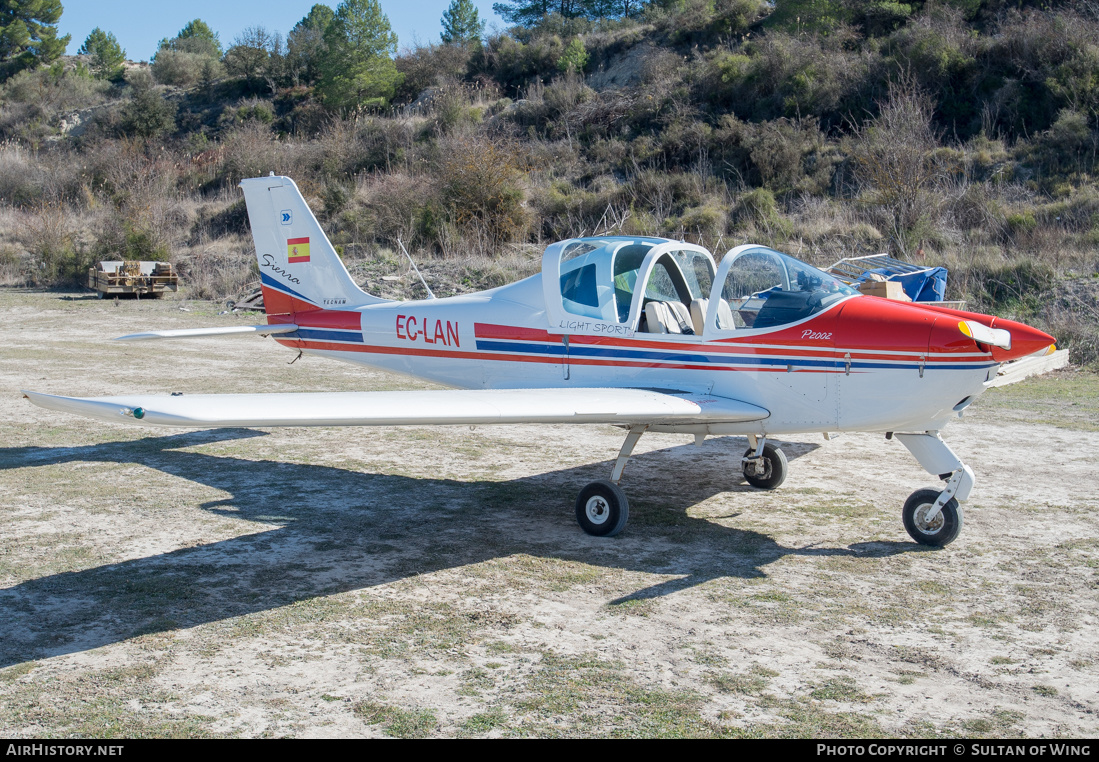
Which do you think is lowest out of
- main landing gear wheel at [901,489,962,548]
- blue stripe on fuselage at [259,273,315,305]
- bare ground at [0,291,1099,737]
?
bare ground at [0,291,1099,737]

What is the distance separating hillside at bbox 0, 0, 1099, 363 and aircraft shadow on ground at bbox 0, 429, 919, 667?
10.9m

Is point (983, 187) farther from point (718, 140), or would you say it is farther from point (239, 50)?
point (239, 50)

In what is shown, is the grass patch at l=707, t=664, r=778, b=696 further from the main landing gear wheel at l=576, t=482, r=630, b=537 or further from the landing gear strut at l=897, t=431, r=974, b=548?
the landing gear strut at l=897, t=431, r=974, b=548

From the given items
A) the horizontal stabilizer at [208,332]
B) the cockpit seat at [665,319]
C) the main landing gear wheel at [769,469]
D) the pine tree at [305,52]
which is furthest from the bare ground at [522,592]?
the pine tree at [305,52]

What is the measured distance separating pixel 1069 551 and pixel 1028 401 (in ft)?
21.2

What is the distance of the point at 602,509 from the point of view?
6.34 m

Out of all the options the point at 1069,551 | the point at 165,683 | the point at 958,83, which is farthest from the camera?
the point at 958,83

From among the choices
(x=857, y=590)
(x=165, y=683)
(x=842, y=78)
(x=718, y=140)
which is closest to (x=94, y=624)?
(x=165, y=683)

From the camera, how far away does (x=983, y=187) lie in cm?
2375

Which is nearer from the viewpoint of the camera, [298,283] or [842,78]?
[298,283]

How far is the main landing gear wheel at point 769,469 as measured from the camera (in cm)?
762

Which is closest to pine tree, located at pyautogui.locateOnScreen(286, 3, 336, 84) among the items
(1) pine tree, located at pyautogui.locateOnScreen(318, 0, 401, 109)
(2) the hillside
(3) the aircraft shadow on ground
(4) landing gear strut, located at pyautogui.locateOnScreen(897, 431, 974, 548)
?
(1) pine tree, located at pyautogui.locateOnScreen(318, 0, 401, 109)

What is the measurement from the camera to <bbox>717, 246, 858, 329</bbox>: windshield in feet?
20.5

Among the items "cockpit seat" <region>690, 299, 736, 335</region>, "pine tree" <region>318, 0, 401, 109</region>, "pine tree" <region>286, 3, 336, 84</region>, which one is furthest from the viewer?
"pine tree" <region>286, 3, 336, 84</region>
